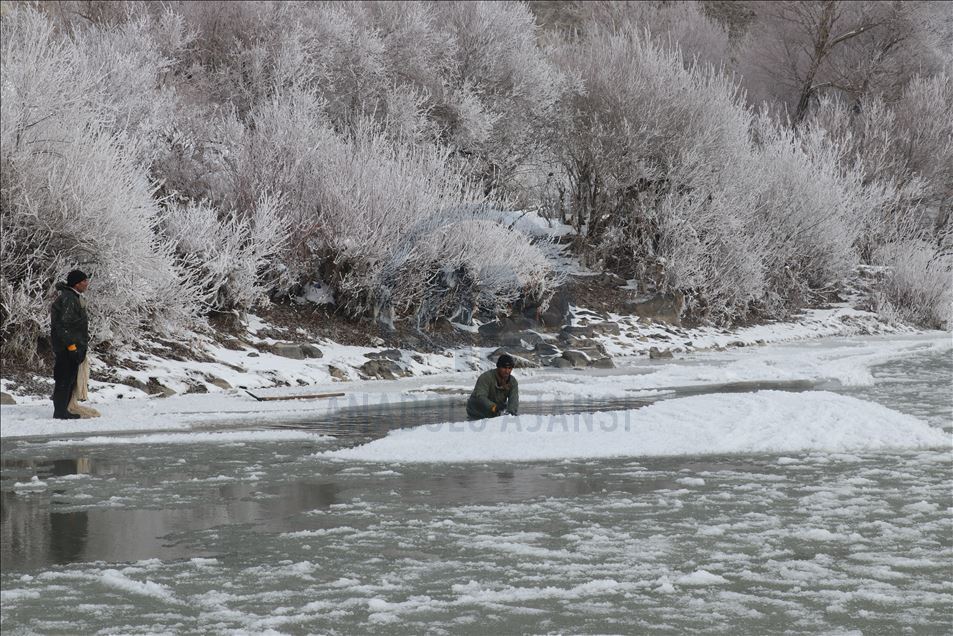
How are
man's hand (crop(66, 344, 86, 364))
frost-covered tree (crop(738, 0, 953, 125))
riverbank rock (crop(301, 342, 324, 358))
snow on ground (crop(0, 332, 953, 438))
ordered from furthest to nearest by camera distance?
frost-covered tree (crop(738, 0, 953, 125)) < riverbank rock (crop(301, 342, 324, 358)) < snow on ground (crop(0, 332, 953, 438)) < man's hand (crop(66, 344, 86, 364))

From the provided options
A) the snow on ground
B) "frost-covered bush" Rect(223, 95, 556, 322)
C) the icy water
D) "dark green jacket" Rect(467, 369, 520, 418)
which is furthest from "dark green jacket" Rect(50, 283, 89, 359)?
"frost-covered bush" Rect(223, 95, 556, 322)

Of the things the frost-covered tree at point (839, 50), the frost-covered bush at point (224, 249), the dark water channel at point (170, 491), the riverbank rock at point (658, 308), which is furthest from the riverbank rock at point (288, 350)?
the frost-covered tree at point (839, 50)

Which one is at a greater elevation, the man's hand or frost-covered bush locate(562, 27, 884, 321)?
frost-covered bush locate(562, 27, 884, 321)

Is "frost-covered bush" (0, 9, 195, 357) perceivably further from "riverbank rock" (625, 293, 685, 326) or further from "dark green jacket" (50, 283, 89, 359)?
"riverbank rock" (625, 293, 685, 326)

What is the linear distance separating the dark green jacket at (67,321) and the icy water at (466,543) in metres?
1.53

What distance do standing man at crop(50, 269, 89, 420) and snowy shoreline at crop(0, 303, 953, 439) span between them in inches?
20.7

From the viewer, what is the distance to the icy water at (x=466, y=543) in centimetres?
630

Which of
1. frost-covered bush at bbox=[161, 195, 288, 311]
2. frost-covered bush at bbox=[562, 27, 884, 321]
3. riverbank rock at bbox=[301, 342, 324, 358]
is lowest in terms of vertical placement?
riverbank rock at bbox=[301, 342, 324, 358]

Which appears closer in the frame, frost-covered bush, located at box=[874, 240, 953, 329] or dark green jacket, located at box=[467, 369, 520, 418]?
dark green jacket, located at box=[467, 369, 520, 418]

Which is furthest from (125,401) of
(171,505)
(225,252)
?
(171,505)

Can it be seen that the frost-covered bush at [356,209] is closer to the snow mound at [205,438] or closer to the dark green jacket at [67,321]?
the dark green jacket at [67,321]

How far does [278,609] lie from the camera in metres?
6.32

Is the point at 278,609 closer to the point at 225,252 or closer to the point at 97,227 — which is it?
the point at 97,227

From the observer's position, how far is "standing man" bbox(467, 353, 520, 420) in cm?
1331
